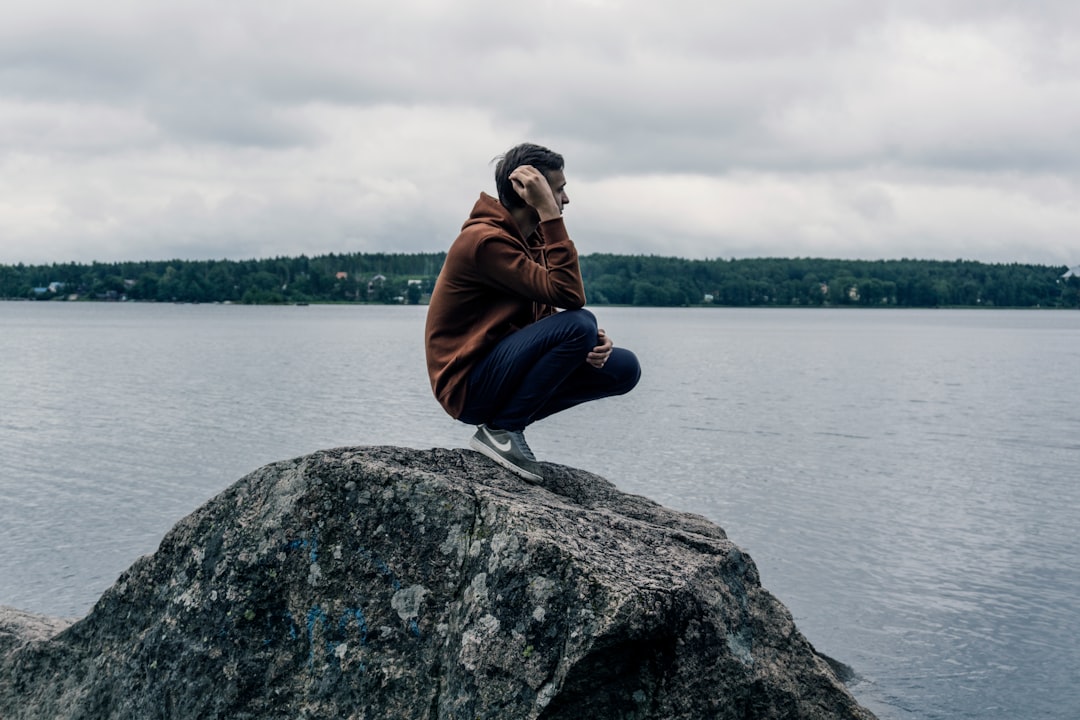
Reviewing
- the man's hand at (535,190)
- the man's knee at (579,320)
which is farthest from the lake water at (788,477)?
the man's hand at (535,190)

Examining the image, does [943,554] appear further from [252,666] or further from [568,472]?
[252,666]

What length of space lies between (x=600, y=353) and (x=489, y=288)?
822 mm

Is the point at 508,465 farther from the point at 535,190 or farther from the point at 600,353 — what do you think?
the point at 535,190

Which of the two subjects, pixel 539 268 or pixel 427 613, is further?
pixel 539 268

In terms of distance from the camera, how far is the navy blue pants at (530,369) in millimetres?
6344

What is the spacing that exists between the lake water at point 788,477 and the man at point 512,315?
21.6ft

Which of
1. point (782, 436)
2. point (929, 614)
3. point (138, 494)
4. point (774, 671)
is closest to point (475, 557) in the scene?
point (774, 671)

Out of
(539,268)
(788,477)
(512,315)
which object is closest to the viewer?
(539,268)

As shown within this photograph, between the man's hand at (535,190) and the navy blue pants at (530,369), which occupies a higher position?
the man's hand at (535,190)

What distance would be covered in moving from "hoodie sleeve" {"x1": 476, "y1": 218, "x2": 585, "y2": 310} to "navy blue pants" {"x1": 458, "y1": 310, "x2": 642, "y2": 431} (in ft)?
0.55

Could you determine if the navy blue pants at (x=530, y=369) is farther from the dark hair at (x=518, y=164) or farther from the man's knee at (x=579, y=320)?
the dark hair at (x=518, y=164)

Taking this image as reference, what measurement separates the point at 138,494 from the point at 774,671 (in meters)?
17.2

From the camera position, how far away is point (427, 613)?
5391 mm

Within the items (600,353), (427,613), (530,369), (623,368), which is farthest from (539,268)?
(427,613)
